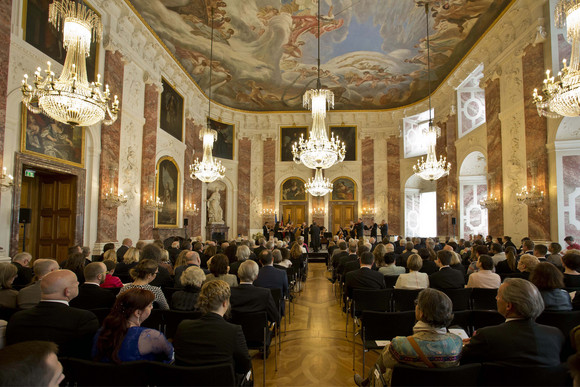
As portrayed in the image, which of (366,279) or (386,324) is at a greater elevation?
(366,279)

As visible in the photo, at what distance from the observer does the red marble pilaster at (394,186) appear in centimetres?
2125

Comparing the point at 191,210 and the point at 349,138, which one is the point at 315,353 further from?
the point at 349,138

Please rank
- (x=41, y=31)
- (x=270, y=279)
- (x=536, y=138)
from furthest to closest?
(x=536, y=138)
(x=41, y=31)
(x=270, y=279)

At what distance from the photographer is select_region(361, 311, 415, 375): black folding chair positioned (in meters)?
3.35

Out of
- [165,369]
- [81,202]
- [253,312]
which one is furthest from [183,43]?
[165,369]

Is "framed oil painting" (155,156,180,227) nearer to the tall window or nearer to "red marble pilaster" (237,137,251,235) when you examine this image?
"red marble pilaster" (237,137,251,235)

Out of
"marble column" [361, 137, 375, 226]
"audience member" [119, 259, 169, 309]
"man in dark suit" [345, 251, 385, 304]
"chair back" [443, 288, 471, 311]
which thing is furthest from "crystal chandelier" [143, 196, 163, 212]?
"marble column" [361, 137, 375, 226]

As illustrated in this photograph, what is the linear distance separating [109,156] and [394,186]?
54.4ft

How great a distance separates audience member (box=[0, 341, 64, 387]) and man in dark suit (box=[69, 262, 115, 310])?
2629 mm

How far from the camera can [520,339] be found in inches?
84.6

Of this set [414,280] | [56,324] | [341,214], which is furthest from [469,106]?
[56,324]

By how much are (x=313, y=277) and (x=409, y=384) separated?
371 inches

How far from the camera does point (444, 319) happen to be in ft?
7.28

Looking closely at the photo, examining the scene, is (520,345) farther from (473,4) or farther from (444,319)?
(473,4)
